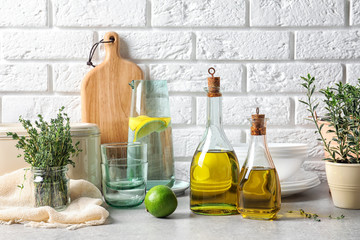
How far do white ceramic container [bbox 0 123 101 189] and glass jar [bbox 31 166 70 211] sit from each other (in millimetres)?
150

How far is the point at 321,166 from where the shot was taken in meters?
1.28

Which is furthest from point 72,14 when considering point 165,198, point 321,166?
point 321,166

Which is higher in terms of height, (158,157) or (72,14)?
(72,14)

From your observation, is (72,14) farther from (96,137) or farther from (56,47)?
(96,137)

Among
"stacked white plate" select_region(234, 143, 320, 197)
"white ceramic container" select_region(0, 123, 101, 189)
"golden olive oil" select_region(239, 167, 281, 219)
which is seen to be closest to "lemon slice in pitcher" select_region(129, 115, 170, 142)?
"white ceramic container" select_region(0, 123, 101, 189)

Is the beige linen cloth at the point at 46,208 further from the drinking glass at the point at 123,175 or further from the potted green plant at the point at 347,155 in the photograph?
the potted green plant at the point at 347,155

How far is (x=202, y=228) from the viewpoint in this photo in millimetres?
811

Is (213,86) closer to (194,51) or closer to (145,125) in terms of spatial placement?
(145,125)

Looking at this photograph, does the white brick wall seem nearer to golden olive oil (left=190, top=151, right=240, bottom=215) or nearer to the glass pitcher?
the glass pitcher

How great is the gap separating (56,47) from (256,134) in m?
0.70

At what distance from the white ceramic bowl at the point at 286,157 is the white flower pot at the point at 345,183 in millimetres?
96

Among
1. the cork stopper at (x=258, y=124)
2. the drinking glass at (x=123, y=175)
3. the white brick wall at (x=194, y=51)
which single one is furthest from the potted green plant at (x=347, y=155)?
the drinking glass at (x=123, y=175)

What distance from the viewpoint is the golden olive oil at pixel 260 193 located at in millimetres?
848

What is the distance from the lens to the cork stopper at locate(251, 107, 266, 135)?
2.84 feet
